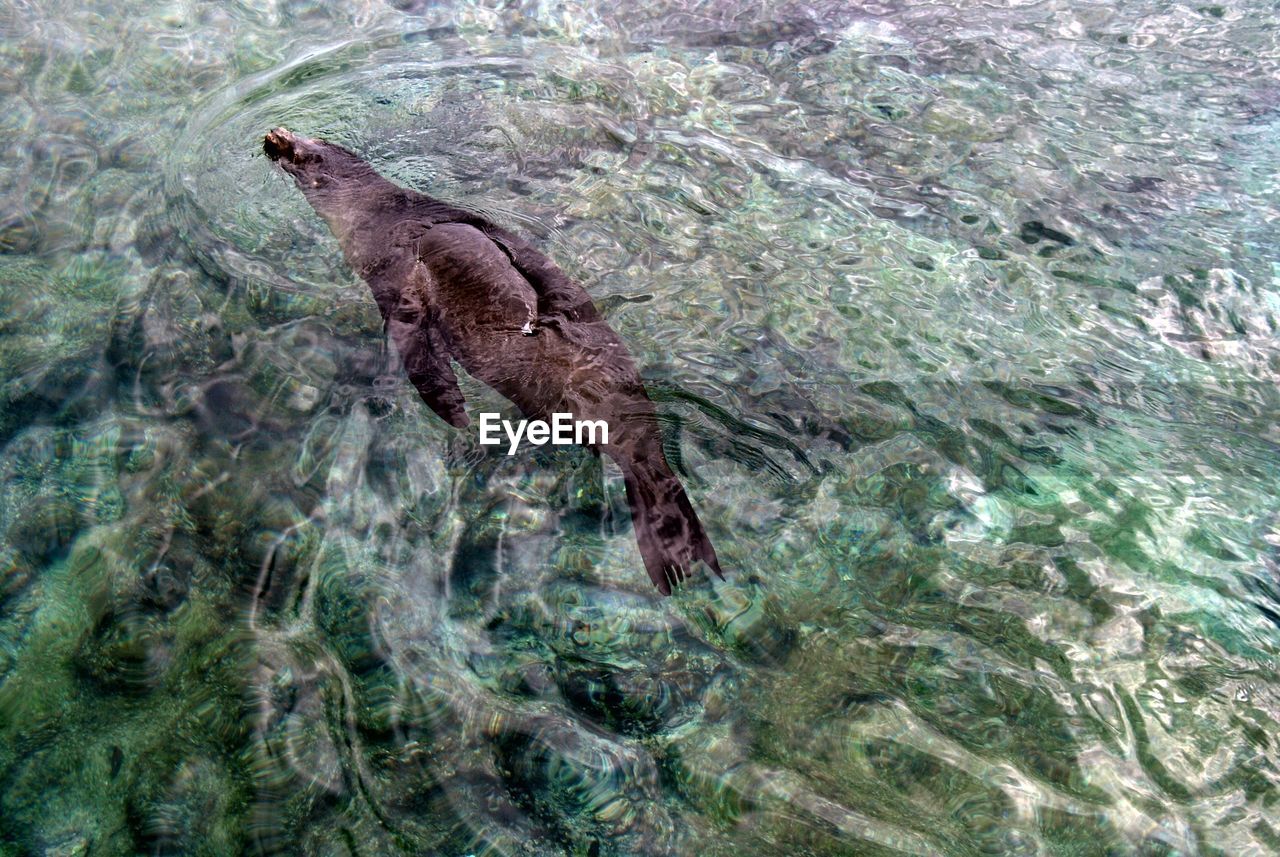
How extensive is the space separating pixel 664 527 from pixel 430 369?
47.5 inches

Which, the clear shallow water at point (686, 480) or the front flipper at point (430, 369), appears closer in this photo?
the clear shallow water at point (686, 480)

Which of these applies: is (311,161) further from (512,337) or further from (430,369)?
(512,337)

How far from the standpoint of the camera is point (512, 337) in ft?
11.9

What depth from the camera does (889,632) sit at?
2.93 m

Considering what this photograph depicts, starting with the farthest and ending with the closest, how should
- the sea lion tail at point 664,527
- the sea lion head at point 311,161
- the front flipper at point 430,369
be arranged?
the sea lion head at point 311,161 < the front flipper at point 430,369 < the sea lion tail at point 664,527

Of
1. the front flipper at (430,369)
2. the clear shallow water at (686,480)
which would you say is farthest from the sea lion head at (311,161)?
the front flipper at (430,369)

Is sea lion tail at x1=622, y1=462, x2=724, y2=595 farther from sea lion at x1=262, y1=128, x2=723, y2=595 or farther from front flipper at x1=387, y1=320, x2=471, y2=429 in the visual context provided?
front flipper at x1=387, y1=320, x2=471, y2=429

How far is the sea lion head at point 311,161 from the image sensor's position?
180 inches

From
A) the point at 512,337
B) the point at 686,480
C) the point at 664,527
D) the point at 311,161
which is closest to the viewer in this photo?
the point at 664,527

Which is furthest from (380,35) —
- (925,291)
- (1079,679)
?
(1079,679)

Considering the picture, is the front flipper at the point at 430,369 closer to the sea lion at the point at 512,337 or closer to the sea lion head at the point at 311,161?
the sea lion at the point at 512,337

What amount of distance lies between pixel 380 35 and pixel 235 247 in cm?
238

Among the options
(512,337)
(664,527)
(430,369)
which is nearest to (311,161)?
(430,369)

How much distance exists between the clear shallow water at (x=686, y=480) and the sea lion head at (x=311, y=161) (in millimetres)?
167
